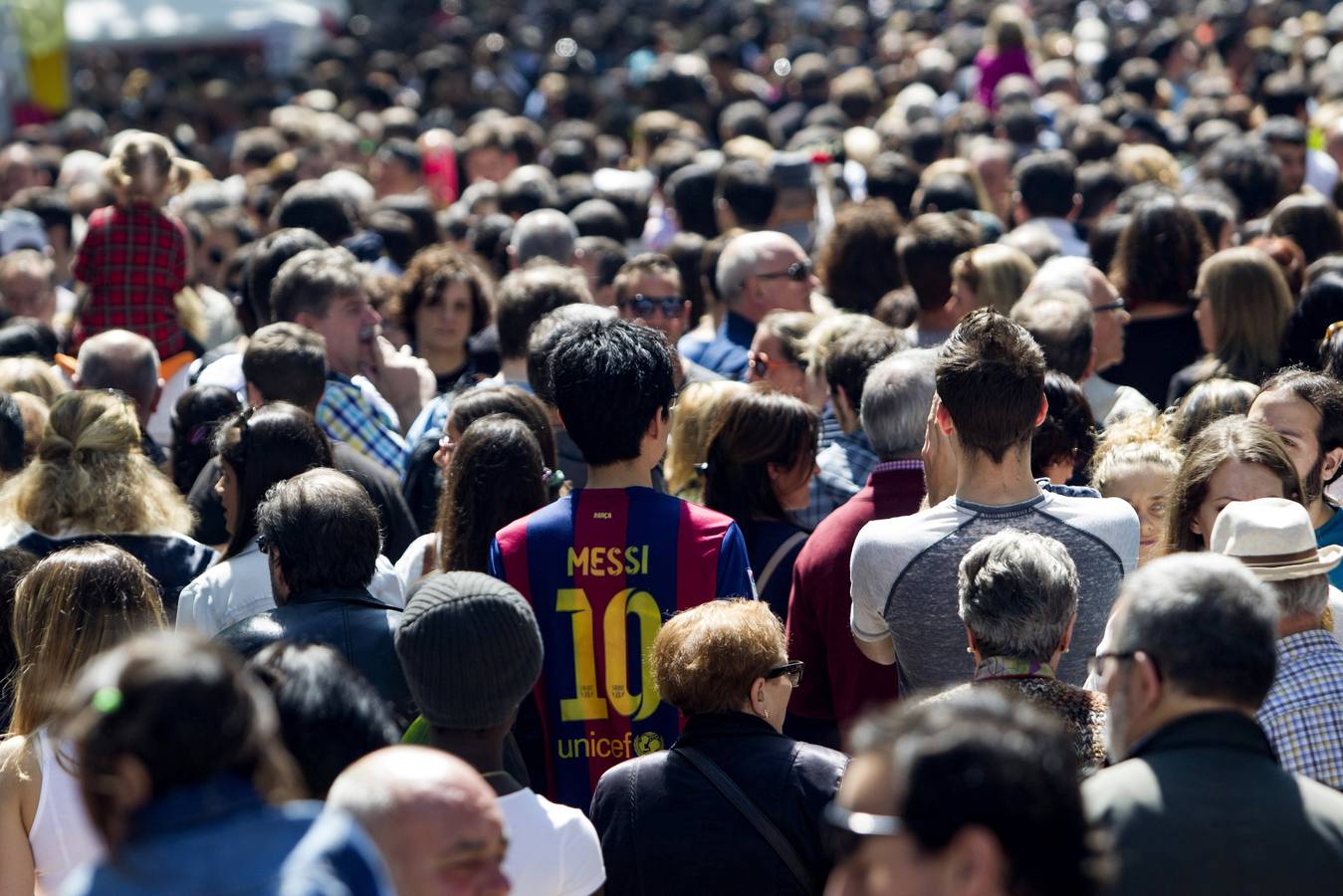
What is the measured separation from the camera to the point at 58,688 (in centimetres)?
368

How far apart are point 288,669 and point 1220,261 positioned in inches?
163

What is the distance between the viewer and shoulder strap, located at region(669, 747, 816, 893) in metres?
3.45

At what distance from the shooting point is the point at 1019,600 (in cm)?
338

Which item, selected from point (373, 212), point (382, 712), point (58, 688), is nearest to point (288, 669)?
point (382, 712)

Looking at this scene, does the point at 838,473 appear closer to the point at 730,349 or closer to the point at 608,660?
the point at 608,660

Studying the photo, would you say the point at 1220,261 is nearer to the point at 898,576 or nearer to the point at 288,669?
the point at 898,576

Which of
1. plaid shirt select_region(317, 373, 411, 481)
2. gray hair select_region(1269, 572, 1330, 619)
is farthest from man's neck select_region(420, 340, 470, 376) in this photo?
gray hair select_region(1269, 572, 1330, 619)

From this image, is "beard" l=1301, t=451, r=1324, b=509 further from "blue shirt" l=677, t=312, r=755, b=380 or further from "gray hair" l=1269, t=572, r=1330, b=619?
"blue shirt" l=677, t=312, r=755, b=380

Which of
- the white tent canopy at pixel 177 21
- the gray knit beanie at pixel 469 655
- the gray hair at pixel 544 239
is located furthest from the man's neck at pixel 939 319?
the white tent canopy at pixel 177 21

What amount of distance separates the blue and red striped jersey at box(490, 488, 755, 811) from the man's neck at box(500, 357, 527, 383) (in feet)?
6.83

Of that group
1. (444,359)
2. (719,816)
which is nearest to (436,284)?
(444,359)

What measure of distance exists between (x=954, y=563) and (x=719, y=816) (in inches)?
29.7

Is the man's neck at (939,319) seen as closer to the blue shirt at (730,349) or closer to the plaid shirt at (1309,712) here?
the blue shirt at (730,349)

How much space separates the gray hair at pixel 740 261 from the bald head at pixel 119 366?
235 cm
